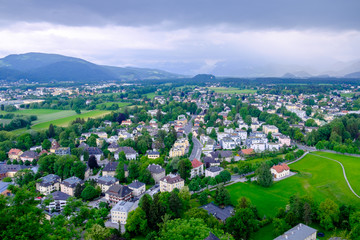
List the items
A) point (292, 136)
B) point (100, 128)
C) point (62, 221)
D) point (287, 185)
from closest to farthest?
point (62, 221) < point (287, 185) < point (292, 136) < point (100, 128)

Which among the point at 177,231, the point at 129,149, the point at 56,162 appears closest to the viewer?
the point at 177,231

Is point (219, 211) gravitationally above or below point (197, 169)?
below

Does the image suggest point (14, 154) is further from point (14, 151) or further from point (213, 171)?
point (213, 171)

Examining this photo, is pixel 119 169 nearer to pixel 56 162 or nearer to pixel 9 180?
pixel 56 162

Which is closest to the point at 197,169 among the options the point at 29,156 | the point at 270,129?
the point at 29,156

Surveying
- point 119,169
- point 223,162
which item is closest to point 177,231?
point 119,169

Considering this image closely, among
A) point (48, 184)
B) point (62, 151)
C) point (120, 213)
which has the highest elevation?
point (62, 151)
